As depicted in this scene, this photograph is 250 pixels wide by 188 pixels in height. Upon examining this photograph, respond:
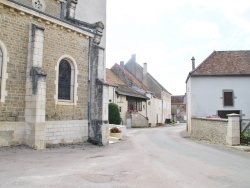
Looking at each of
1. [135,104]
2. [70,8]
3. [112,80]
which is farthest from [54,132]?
[135,104]

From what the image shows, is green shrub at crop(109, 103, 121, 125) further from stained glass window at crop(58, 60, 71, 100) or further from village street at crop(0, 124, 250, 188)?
village street at crop(0, 124, 250, 188)

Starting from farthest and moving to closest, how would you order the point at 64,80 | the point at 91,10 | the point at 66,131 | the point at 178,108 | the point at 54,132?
1. the point at 178,108
2. the point at 91,10
3. the point at 64,80
4. the point at 66,131
5. the point at 54,132

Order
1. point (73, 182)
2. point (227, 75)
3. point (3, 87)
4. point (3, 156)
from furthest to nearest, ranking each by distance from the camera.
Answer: point (227, 75) → point (3, 87) → point (3, 156) → point (73, 182)

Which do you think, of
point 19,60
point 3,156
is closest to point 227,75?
point 19,60

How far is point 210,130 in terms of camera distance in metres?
17.5

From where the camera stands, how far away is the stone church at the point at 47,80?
9.97 metres

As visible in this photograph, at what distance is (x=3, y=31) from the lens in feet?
32.4

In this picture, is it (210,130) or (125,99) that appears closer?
(210,130)

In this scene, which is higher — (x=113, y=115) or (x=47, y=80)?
(x=47, y=80)

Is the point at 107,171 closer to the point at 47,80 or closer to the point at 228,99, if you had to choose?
the point at 47,80

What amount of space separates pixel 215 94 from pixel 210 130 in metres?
6.67

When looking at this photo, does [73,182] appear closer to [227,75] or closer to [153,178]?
[153,178]

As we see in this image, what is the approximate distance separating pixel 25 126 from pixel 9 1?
205 inches

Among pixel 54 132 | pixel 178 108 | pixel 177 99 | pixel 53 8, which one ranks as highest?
pixel 53 8
